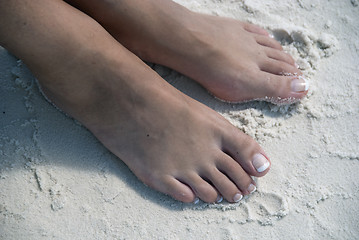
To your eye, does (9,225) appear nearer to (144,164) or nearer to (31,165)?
(31,165)

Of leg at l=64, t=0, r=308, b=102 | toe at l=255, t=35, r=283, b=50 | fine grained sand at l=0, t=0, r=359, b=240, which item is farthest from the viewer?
toe at l=255, t=35, r=283, b=50

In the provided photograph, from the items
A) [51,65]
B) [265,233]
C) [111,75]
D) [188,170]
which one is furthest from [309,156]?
[51,65]

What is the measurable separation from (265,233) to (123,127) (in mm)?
526

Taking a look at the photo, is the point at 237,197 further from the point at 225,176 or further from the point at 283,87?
the point at 283,87

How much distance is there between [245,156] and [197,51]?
0.38 meters

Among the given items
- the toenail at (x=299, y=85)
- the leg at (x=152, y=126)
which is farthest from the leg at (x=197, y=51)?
the leg at (x=152, y=126)

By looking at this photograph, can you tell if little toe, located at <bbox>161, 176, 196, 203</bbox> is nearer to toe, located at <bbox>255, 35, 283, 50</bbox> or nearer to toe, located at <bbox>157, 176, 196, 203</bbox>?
toe, located at <bbox>157, 176, 196, 203</bbox>

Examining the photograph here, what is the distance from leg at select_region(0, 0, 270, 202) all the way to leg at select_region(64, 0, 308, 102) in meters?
0.10

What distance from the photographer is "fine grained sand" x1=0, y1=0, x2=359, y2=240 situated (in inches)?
39.9

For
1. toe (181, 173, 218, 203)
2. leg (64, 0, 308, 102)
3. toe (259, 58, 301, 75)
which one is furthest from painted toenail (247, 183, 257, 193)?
toe (259, 58, 301, 75)

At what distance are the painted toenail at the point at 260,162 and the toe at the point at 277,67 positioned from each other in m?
0.31

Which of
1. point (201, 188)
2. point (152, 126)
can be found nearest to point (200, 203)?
point (201, 188)

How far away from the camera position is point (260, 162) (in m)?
1.06

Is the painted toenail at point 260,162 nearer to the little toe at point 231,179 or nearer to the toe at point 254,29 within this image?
the little toe at point 231,179
